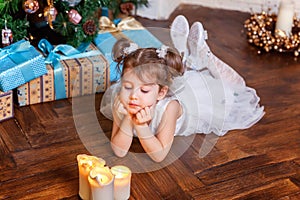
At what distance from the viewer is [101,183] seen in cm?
141

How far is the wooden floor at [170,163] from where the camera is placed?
5.22 ft

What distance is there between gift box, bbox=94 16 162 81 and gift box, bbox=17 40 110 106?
215 millimetres

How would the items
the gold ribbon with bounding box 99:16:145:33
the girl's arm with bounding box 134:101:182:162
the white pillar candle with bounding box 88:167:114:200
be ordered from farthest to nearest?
the gold ribbon with bounding box 99:16:145:33 < the girl's arm with bounding box 134:101:182:162 < the white pillar candle with bounding box 88:167:114:200

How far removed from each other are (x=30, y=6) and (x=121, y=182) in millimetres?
898

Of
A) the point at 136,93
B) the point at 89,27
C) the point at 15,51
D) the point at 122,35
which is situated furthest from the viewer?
the point at 122,35

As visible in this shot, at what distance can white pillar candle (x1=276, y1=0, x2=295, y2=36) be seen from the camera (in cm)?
262

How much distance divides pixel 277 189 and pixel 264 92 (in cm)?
69

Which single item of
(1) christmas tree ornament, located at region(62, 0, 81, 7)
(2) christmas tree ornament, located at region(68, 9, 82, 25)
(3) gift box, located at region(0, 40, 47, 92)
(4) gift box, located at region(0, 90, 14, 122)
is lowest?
(4) gift box, located at region(0, 90, 14, 122)

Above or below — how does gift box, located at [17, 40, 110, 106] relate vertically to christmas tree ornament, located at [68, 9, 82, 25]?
below

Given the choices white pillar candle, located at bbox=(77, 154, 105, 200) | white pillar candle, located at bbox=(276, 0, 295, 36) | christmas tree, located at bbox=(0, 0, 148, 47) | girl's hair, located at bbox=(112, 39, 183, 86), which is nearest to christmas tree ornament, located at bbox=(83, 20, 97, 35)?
christmas tree, located at bbox=(0, 0, 148, 47)

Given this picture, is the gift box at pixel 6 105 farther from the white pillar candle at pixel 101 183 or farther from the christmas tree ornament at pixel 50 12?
the white pillar candle at pixel 101 183

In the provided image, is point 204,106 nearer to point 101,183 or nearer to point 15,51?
point 101,183

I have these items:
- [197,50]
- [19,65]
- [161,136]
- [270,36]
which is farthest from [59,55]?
[270,36]

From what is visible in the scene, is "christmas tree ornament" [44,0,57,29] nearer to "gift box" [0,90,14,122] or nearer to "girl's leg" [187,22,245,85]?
"gift box" [0,90,14,122]
